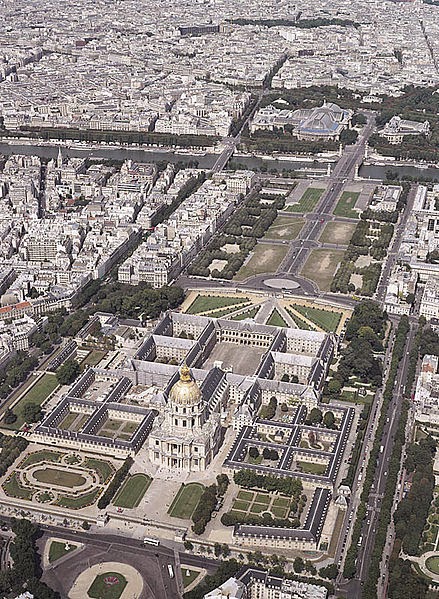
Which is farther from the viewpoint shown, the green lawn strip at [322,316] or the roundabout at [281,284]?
the roundabout at [281,284]

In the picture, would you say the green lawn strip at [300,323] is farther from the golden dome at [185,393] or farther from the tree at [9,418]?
the tree at [9,418]

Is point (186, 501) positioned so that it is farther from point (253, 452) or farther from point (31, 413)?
point (31, 413)

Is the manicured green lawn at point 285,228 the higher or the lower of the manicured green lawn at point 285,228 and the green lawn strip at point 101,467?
the lower

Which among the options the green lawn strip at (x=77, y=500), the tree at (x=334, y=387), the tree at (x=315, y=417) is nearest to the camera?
the green lawn strip at (x=77, y=500)

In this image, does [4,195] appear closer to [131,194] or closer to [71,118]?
[131,194]

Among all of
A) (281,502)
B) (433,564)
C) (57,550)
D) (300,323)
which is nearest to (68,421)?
(57,550)

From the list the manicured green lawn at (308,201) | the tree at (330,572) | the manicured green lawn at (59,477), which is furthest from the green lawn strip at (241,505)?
the manicured green lawn at (308,201)
